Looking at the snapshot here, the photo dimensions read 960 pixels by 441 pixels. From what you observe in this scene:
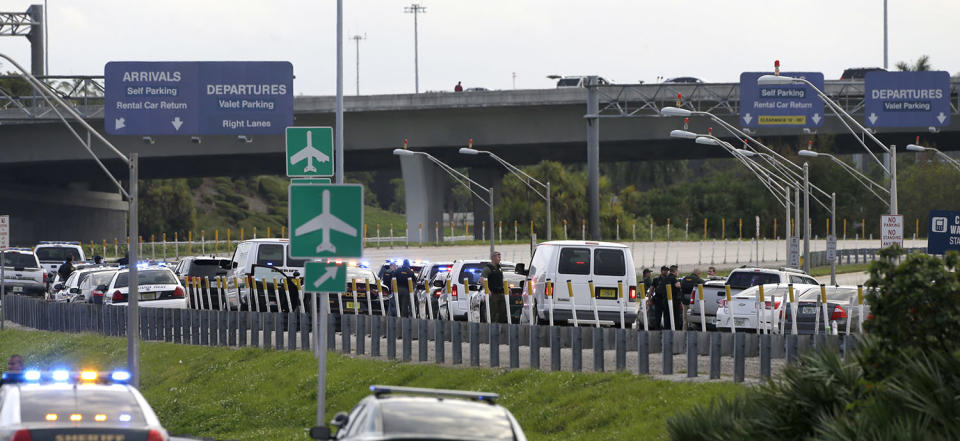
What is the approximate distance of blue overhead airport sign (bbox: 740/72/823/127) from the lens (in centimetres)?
5309

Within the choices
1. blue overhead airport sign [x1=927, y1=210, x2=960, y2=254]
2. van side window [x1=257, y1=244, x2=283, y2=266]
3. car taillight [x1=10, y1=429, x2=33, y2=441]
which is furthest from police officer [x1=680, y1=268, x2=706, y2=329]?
car taillight [x1=10, y1=429, x2=33, y2=441]

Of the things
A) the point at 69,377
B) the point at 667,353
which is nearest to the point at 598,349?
the point at 667,353

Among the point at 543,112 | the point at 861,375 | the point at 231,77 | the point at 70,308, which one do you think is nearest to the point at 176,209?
the point at 543,112

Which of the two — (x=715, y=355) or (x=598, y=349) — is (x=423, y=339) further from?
(x=715, y=355)

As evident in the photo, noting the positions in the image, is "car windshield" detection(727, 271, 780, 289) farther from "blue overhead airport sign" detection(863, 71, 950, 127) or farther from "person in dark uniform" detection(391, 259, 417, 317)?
"blue overhead airport sign" detection(863, 71, 950, 127)

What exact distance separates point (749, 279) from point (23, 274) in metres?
27.2

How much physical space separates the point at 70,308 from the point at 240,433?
1728cm

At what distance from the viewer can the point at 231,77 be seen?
5281 centimetres

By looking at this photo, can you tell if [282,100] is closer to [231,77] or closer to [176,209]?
[231,77]

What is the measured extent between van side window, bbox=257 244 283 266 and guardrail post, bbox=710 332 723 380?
1691 centimetres

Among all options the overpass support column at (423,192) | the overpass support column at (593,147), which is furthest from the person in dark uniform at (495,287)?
the overpass support column at (423,192)

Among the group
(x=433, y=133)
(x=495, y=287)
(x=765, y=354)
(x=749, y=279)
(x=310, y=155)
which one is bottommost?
(x=765, y=354)

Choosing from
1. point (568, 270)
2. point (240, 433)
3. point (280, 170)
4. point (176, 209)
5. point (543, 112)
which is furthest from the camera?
point (176, 209)

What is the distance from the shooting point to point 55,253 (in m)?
55.9
